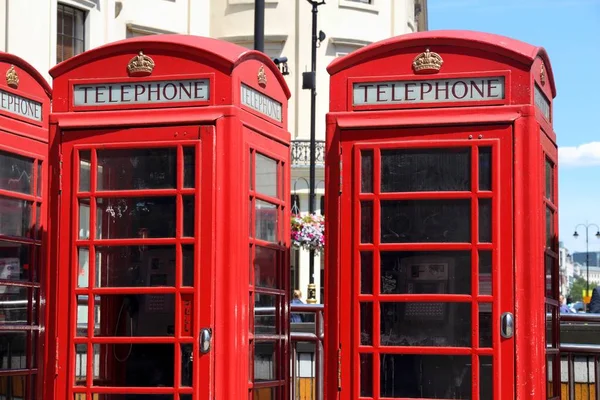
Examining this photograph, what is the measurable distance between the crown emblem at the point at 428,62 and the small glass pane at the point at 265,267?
1.57 meters

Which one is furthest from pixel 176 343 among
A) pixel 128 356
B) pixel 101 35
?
pixel 101 35

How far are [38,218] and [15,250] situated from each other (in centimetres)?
28

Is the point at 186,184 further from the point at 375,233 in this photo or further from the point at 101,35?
the point at 101,35

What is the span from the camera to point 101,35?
1017 inches

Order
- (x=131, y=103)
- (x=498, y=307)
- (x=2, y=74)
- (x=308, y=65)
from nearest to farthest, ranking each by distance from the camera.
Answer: (x=498, y=307)
(x=131, y=103)
(x=2, y=74)
(x=308, y=65)

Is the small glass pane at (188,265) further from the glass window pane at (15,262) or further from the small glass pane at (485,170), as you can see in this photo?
the small glass pane at (485,170)

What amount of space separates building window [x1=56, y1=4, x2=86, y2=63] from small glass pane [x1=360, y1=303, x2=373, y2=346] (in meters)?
17.1

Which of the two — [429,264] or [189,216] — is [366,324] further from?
[189,216]

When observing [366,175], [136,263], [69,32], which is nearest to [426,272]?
[366,175]

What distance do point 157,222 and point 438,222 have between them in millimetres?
1713

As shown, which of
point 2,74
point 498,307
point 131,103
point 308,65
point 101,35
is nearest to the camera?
point 498,307

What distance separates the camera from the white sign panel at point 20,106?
8.80 m

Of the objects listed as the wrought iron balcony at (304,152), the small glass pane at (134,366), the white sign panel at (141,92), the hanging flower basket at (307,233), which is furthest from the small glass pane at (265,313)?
the wrought iron balcony at (304,152)

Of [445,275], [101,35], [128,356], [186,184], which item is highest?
[101,35]
